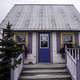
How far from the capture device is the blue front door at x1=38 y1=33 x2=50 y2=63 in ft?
39.8

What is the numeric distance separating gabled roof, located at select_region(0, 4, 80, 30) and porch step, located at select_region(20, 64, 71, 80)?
8.86ft

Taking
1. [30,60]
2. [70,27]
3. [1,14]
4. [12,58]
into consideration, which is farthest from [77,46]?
[1,14]

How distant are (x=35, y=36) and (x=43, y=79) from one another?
12.4 ft

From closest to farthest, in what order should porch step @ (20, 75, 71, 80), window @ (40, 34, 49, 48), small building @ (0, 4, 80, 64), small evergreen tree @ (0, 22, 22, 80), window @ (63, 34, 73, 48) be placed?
small evergreen tree @ (0, 22, 22, 80) < porch step @ (20, 75, 71, 80) < small building @ (0, 4, 80, 64) < window @ (63, 34, 73, 48) < window @ (40, 34, 49, 48)

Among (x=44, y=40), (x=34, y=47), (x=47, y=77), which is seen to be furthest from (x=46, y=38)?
(x=47, y=77)

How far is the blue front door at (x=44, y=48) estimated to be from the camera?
1214 cm

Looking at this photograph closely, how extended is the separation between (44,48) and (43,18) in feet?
8.30

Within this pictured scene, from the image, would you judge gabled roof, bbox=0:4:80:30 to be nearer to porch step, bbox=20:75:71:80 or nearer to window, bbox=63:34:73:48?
window, bbox=63:34:73:48

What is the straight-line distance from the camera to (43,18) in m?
13.5

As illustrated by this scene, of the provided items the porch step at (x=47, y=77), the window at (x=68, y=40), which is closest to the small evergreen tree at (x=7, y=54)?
the porch step at (x=47, y=77)

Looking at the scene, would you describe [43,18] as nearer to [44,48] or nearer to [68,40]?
[44,48]

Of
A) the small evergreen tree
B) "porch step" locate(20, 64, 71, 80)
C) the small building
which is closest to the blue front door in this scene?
the small building

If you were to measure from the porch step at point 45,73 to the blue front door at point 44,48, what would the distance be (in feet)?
4.51

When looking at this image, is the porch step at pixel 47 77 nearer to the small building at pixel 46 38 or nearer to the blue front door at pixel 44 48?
the small building at pixel 46 38
